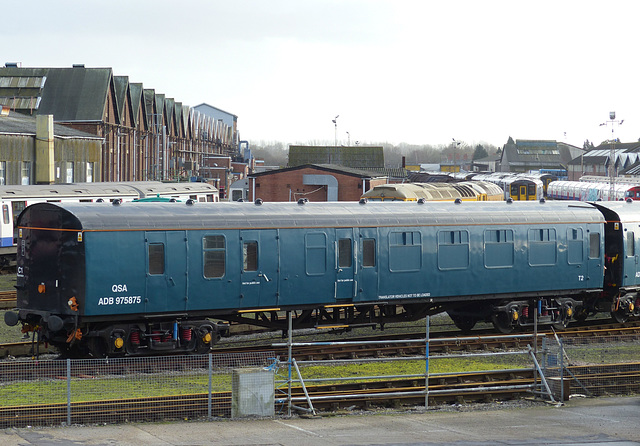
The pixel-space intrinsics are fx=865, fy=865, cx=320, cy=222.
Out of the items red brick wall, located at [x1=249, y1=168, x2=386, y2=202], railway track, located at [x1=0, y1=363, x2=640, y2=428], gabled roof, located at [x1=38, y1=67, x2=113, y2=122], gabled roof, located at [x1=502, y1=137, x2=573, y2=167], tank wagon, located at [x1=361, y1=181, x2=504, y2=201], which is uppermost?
gabled roof, located at [x1=502, y1=137, x2=573, y2=167]

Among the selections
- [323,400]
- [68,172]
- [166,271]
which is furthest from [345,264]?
[68,172]

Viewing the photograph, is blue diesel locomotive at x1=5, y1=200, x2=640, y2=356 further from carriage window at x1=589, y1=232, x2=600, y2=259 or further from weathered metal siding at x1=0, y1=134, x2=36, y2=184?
weathered metal siding at x1=0, y1=134, x2=36, y2=184

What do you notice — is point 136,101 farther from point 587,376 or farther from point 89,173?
point 587,376

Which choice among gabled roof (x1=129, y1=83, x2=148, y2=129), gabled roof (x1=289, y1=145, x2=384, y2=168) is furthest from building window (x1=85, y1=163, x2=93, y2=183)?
gabled roof (x1=289, y1=145, x2=384, y2=168)

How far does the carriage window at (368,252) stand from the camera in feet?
77.2

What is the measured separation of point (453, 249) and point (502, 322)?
3316 millimetres

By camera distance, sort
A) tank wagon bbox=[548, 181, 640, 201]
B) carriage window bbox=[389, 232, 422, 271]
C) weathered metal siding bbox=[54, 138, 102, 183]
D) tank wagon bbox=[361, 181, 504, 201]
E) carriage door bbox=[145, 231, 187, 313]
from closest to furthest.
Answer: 1. carriage door bbox=[145, 231, 187, 313]
2. carriage window bbox=[389, 232, 422, 271]
3. tank wagon bbox=[361, 181, 504, 201]
4. weathered metal siding bbox=[54, 138, 102, 183]
5. tank wagon bbox=[548, 181, 640, 201]

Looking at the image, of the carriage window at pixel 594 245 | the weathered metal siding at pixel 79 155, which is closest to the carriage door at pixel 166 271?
the carriage window at pixel 594 245

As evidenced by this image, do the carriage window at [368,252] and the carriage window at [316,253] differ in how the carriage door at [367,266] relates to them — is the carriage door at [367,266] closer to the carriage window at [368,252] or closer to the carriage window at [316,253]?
the carriage window at [368,252]

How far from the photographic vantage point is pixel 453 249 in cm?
2511

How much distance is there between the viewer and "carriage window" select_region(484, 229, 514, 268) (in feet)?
84.3

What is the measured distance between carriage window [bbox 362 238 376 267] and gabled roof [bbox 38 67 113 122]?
158 feet

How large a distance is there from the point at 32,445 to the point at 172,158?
281ft

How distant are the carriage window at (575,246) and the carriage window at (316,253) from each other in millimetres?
9045
